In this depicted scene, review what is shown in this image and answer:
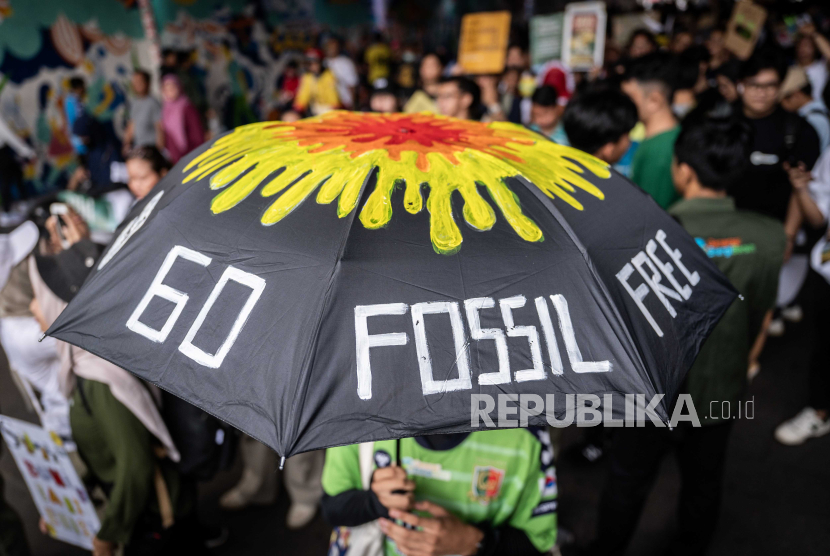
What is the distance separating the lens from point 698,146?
226cm

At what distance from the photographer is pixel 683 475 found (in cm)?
243

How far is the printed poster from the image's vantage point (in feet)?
7.18

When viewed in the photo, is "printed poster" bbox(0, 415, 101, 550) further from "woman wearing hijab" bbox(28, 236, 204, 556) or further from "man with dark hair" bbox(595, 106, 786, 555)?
"man with dark hair" bbox(595, 106, 786, 555)

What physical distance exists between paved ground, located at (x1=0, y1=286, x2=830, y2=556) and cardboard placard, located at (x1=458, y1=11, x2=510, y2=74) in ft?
13.5

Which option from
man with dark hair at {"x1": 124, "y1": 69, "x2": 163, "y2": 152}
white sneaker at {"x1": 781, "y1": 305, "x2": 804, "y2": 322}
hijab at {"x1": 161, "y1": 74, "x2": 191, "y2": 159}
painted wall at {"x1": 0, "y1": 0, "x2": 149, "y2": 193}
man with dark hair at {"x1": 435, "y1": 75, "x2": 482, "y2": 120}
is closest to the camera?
man with dark hair at {"x1": 435, "y1": 75, "x2": 482, "y2": 120}

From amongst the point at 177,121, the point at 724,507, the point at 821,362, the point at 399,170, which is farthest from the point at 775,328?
the point at 177,121

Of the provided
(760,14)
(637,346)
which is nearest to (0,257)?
(637,346)

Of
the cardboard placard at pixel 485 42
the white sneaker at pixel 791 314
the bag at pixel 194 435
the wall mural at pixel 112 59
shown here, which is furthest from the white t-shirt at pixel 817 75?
the wall mural at pixel 112 59

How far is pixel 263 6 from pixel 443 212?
1296cm

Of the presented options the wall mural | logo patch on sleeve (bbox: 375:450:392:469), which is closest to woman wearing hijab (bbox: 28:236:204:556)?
logo patch on sleeve (bbox: 375:450:392:469)

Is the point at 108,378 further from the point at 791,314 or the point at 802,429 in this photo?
the point at 791,314

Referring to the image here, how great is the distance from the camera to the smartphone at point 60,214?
85.9 inches

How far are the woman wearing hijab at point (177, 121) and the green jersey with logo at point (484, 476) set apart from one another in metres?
6.57

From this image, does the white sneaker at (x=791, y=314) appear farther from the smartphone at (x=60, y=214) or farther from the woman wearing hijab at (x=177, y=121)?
the woman wearing hijab at (x=177, y=121)
